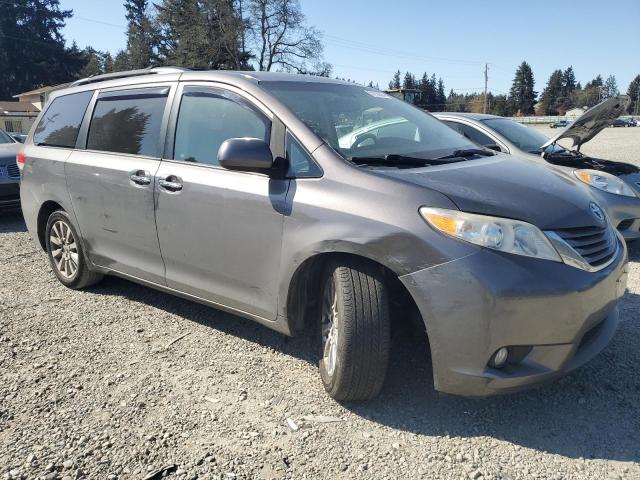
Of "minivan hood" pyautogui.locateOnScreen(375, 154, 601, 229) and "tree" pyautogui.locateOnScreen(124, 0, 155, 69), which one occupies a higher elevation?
"tree" pyautogui.locateOnScreen(124, 0, 155, 69)

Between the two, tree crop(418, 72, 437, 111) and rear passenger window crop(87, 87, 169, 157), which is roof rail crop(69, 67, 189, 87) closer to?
rear passenger window crop(87, 87, 169, 157)

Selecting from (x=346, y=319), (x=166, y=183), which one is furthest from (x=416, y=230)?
(x=166, y=183)

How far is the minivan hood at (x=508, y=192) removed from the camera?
7.87ft

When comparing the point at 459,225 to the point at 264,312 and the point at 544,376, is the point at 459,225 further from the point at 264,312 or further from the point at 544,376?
the point at 264,312

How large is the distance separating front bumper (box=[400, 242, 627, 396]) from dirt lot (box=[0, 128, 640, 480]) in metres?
0.34

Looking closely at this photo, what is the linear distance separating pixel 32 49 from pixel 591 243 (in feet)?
247

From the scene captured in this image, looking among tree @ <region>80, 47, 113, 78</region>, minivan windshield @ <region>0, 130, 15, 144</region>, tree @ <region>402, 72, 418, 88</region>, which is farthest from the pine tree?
minivan windshield @ <region>0, 130, 15, 144</region>

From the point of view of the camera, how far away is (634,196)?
527cm

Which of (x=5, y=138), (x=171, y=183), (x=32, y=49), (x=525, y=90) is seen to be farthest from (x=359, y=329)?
(x=525, y=90)

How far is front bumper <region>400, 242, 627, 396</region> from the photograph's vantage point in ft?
7.32

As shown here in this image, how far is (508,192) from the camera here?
254cm

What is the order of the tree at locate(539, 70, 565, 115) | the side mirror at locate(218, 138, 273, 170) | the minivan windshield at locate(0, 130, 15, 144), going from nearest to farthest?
the side mirror at locate(218, 138, 273, 170)
the minivan windshield at locate(0, 130, 15, 144)
the tree at locate(539, 70, 565, 115)

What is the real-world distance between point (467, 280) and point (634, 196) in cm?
401

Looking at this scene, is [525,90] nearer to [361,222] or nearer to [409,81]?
[409,81]
